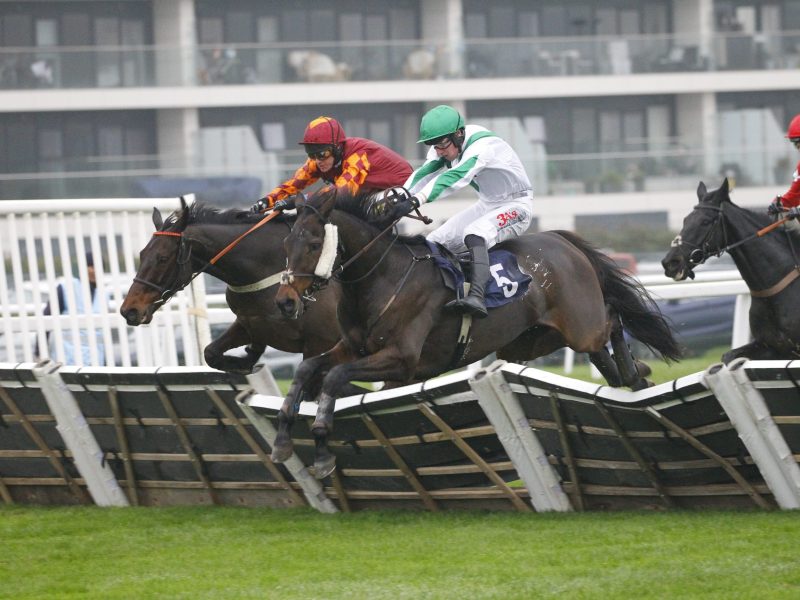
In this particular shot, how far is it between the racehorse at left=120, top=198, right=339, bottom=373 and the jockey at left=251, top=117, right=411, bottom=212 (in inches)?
10.3

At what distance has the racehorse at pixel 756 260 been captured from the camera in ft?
26.3

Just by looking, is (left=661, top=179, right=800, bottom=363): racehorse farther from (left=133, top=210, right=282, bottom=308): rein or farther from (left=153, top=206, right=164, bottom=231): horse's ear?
(left=153, top=206, right=164, bottom=231): horse's ear

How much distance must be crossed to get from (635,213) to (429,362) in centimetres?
1967

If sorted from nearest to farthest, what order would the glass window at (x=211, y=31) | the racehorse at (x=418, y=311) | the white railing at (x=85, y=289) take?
the racehorse at (x=418, y=311)
the white railing at (x=85, y=289)
the glass window at (x=211, y=31)

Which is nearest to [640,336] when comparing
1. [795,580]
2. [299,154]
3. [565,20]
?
[795,580]

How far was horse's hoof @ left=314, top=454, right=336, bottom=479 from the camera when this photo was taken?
6184 millimetres

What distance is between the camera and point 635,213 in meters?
26.1

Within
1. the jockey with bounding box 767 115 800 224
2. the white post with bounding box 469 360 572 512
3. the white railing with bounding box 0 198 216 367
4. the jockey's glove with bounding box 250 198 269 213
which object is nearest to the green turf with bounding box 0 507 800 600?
the white post with bounding box 469 360 572 512

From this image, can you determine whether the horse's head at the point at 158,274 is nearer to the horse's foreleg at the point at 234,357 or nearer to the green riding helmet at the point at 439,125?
the horse's foreleg at the point at 234,357

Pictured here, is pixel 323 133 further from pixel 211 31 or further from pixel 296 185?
pixel 211 31

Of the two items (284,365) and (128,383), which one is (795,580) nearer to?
(128,383)

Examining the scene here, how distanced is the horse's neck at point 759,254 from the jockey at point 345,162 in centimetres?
204

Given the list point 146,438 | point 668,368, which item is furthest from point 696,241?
point 668,368

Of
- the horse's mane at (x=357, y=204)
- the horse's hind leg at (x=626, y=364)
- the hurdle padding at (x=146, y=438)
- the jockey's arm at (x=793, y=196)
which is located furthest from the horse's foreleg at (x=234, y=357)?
the jockey's arm at (x=793, y=196)
